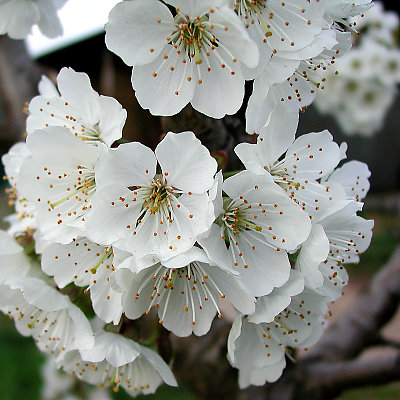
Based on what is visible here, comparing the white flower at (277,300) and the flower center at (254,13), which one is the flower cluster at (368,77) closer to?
the flower center at (254,13)

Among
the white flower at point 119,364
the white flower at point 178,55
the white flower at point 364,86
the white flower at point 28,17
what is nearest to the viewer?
the white flower at point 178,55

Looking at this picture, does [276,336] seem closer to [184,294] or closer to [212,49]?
[184,294]

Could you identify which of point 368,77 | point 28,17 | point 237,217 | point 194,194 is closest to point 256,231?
point 237,217

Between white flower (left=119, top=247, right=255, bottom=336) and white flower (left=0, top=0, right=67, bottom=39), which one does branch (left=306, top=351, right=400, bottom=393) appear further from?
white flower (left=0, top=0, right=67, bottom=39)

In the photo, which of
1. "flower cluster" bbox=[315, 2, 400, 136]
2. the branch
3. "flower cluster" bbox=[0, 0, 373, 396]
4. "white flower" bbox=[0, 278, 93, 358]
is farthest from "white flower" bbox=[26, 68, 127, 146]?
"flower cluster" bbox=[315, 2, 400, 136]

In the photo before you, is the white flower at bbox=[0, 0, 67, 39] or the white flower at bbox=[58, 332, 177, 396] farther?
the white flower at bbox=[0, 0, 67, 39]

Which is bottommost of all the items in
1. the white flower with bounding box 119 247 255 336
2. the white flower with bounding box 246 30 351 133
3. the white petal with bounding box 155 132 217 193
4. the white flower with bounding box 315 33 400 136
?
the white flower with bounding box 315 33 400 136

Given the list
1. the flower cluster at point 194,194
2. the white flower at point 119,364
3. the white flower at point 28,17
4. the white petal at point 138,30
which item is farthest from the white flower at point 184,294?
the white flower at point 28,17
